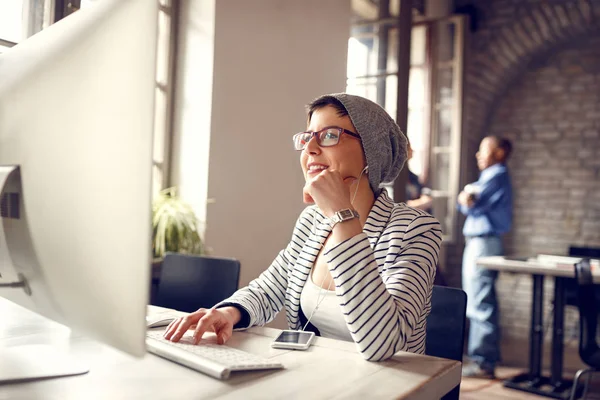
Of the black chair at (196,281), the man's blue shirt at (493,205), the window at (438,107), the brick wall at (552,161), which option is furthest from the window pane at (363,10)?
the black chair at (196,281)

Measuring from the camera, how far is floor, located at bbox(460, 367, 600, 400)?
3119mm

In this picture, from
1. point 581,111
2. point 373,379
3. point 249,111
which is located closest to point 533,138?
point 581,111

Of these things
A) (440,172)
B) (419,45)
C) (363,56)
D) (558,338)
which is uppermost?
(419,45)

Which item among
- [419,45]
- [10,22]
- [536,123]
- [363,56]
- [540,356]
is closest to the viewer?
[10,22]

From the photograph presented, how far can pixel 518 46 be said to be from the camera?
200 inches

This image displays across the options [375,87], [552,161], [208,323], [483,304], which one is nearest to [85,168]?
[208,323]

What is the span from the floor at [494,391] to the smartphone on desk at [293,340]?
2169mm

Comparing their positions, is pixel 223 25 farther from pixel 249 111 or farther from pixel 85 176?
pixel 85 176

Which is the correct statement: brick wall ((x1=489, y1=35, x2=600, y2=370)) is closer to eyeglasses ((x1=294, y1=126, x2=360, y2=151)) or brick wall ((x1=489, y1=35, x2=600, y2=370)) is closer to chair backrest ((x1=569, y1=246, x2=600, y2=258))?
chair backrest ((x1=569, y1=246, x2=600, y2=258))

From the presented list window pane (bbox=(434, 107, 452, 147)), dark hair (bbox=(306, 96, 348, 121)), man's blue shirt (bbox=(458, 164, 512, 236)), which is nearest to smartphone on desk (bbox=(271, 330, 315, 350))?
dark hair (bbox=(306, 96, 348, 121))

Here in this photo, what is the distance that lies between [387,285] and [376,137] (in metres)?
0.38

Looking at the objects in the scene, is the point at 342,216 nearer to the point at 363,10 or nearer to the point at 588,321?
the point at 588,321

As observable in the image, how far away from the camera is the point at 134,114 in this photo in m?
0.57

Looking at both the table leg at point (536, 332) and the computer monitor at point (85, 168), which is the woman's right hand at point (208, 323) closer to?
the computer monitor at point (85, 168)
